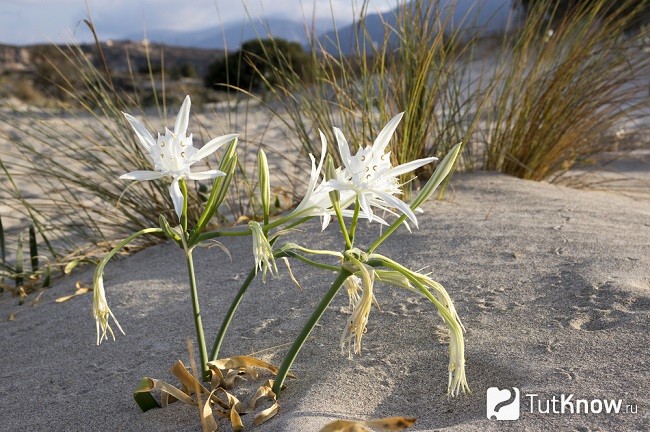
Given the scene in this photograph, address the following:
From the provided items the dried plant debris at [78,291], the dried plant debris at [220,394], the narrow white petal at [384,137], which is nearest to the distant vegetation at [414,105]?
the dried plant debris at [78,291]

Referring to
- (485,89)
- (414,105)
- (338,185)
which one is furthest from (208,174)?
(485,89)

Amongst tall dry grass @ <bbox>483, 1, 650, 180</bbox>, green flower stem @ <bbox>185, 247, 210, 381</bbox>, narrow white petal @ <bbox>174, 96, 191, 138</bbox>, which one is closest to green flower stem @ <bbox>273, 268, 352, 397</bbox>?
green flower stem @ <bbox>185, 247, 210, 381</bbox>

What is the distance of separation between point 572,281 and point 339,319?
0.60m

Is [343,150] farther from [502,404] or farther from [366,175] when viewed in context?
[502,404]

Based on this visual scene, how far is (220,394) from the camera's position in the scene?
1.54 m

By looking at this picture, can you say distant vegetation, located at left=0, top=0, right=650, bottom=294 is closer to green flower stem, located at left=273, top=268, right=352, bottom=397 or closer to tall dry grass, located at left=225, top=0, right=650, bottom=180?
tall dry grass, located at left=225, top=0, right=650, bottom=180

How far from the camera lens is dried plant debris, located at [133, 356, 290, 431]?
1.41m

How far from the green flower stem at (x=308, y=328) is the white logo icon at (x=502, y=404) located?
344 mm

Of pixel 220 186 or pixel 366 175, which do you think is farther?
pixel 220 186

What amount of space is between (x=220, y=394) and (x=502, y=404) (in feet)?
1.79

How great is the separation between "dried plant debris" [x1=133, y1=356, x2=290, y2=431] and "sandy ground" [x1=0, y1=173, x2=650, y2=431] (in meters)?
0.02

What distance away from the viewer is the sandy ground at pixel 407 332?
147cm

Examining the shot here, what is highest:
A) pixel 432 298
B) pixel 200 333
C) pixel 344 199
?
pixel 344 199

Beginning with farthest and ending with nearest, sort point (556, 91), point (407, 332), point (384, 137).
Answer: point (556, 91), point (407, 332), point (384, 137)
